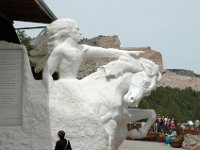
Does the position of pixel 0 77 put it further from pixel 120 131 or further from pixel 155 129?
pixel 155 129

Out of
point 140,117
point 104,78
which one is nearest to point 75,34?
point 104,78

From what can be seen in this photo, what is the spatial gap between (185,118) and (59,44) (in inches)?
1061

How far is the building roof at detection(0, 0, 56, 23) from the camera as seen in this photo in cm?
877

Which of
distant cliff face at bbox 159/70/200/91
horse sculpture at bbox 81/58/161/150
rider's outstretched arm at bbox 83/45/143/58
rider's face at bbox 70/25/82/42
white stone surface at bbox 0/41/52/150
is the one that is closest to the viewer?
white stone surface at bbox 0/41/52/150

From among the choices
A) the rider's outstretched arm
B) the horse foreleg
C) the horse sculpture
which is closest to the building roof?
the rider's outstretched arm

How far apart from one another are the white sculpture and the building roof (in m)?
0.50

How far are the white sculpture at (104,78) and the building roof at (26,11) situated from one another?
499 millimetres

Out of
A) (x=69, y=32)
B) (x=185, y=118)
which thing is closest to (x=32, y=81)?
(x=69, y=32)

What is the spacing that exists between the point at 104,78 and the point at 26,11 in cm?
210

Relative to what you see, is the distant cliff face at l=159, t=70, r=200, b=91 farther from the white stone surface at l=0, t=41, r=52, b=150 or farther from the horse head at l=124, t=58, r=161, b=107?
the white stone surface at l=0, t=41, r=52, b=150

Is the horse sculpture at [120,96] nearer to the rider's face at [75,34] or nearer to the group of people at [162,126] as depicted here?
the rider's face at [75,34]

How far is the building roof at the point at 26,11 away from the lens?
8770 mm

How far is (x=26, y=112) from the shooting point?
27.5 ft

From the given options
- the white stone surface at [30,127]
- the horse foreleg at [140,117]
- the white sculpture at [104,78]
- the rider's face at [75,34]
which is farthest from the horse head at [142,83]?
the white stone surface at [30,127]
